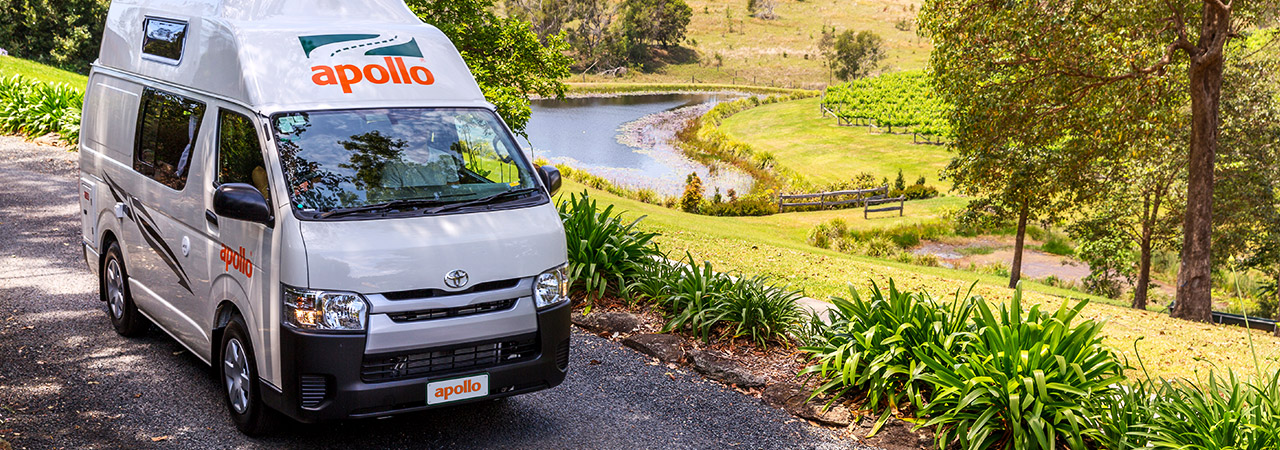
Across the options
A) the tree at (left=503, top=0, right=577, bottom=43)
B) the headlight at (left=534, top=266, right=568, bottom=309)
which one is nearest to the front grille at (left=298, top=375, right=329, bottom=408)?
the headlight at (left=534, top=266, right=568, bottom=309)

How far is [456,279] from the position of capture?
17.1ft

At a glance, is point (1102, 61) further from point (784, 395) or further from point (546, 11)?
point (546, 11)

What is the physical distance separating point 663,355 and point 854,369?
176 centimetres

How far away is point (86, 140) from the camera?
8.10 m

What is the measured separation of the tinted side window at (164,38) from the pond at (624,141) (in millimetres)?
18918

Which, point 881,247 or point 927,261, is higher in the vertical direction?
point 881,247

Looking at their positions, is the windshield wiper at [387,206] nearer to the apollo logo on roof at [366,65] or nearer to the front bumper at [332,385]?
the front bumper at [332,385]

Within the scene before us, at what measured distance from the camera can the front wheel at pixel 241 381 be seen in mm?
5508

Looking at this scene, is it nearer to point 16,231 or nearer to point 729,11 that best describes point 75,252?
point 16,231

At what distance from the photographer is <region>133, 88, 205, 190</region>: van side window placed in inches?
244

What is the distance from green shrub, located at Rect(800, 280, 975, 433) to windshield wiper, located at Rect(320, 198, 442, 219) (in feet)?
10.2

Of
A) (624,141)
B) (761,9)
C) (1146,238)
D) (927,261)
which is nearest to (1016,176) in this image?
(1146,238)

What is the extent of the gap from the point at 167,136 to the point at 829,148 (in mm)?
56901

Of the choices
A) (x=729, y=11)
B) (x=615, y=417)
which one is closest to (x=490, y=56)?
(x=615, y=417)
